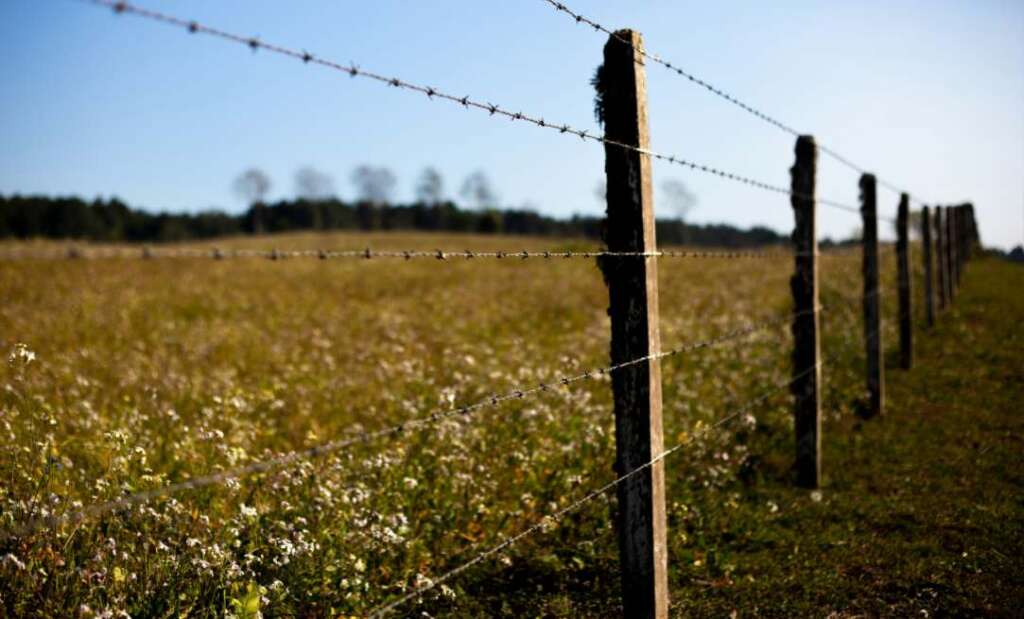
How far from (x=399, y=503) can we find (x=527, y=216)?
134 m

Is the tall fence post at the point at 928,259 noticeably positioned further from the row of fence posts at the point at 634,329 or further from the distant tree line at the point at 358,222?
the distant tree line at the point at 358,222

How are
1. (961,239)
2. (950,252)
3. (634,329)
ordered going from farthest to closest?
(961,239) < (950,252) < (634,329)

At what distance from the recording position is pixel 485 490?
5.73 meters

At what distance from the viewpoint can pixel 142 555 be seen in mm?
3904

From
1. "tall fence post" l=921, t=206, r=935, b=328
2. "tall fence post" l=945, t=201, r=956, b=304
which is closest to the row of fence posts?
"tall fence post" l=921, t=206, r=935, b=328

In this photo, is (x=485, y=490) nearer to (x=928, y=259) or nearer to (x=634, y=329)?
(x=634, y=329)

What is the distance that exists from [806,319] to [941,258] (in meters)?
13.2

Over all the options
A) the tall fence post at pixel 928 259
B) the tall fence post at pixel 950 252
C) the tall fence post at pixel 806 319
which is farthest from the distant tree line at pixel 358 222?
A: the tall fence post at pixel 806 319

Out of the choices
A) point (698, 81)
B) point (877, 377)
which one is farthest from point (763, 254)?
point (877, 377)

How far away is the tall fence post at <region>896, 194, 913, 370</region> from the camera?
11.7m

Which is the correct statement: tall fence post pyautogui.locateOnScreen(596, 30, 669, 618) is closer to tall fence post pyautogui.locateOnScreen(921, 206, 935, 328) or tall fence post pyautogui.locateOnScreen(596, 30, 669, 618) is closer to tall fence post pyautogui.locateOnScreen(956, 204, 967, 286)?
tall fence post pyautogui.locateOnScreen(921, 206, 935, 328)

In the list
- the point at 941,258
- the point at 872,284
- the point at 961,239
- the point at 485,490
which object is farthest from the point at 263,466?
the point at 961,239

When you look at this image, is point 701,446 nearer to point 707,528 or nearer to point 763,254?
point 707,528

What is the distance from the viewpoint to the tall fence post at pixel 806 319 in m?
6.98
